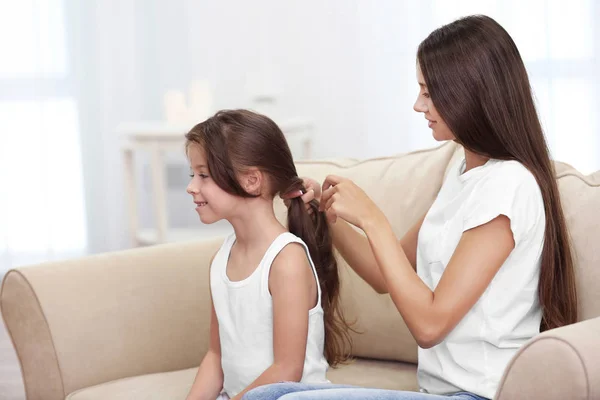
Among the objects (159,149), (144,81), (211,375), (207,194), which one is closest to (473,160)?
(207,194)

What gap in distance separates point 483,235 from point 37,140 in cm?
356

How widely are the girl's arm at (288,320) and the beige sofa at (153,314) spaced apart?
276mm

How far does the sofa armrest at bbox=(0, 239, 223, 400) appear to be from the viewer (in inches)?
66.2

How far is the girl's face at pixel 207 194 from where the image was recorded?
1503 mm

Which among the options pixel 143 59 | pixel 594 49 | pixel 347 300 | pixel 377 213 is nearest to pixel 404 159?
pixel 347 300

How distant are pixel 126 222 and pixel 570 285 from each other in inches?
134

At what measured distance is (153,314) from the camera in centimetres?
181

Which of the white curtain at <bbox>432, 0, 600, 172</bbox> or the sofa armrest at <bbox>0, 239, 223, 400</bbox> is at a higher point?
the white curtain at <bbox>432, 0, 600, 172</bbox>

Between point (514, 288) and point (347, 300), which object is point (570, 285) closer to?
point (514, 288)

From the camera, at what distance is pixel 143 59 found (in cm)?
439

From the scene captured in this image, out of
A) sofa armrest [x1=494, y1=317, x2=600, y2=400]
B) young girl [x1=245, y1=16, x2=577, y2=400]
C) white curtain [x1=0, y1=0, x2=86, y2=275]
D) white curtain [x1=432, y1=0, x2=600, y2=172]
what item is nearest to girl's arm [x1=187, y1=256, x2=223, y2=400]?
young girl [x1=245, y1=16, x2=577, y2=400]

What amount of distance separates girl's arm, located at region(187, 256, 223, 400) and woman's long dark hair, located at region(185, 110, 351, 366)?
21cm

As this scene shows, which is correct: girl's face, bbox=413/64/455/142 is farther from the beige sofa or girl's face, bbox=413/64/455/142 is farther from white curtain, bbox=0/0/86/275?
white curtain, bbox=0/0/86/275

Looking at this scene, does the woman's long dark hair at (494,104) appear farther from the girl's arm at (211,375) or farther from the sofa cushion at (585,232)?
the girl's arm at (211,375)
